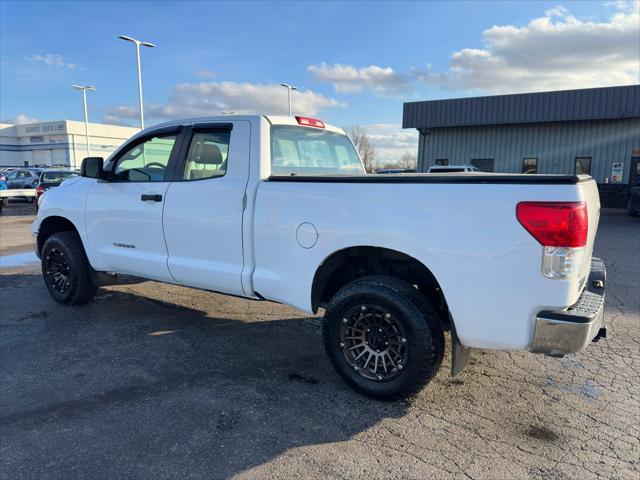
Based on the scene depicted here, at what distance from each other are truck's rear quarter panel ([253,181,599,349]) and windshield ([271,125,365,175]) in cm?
78

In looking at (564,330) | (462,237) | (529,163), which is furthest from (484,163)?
(564,330)

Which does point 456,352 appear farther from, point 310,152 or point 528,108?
point 528,108

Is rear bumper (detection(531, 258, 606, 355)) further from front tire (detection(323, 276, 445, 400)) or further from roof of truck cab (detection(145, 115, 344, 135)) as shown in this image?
roof of truck cab (detection(145, 115, 344, 135))

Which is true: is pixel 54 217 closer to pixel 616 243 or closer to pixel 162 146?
pixel 162 146

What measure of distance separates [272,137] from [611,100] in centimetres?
2288

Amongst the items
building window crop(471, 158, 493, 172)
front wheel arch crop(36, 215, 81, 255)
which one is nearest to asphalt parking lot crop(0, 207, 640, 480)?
front wheel arch crop(36, 215, 81, 255)

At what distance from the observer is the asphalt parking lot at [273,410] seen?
2.65m

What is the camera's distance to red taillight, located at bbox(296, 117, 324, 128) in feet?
15.0

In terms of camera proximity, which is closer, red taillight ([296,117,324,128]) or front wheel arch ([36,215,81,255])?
red taillight ([296,117,324,128])

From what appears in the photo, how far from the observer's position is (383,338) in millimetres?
3289

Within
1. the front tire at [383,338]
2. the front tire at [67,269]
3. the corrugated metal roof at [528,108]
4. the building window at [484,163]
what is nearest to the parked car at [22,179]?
the corrugated metal roof at [528,108]

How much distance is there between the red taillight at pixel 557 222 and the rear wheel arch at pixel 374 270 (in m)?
0.89

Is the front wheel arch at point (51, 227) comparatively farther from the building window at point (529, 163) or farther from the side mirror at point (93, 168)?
the building window at point (529, 163)

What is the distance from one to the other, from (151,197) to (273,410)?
Result: 2.37m
